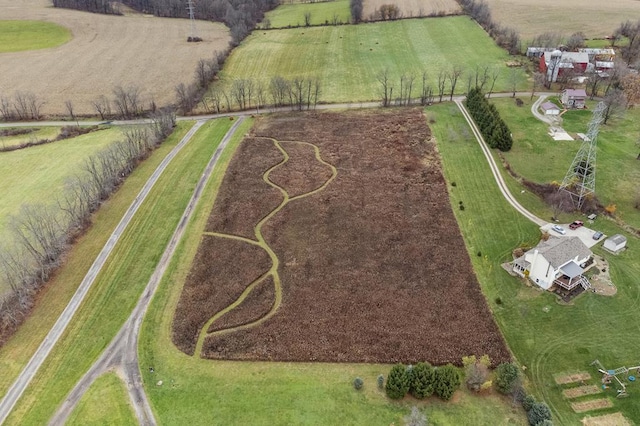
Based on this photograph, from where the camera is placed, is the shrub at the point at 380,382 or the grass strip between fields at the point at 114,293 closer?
the shrub at the point at 380,382

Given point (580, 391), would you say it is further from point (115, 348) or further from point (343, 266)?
point (115, 348)

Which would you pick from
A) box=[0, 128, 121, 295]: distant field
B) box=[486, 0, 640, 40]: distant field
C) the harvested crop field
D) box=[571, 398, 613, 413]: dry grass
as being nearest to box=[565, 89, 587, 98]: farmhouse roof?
the harvested crop field

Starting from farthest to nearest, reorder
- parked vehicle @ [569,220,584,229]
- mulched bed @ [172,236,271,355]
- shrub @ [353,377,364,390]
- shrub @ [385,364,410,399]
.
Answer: parked vehicle @ [569,220,584,229] < mulched bed @ [172,236,271,355] < shrub @ [353,377,364,390] < shrub @ [385,364,410,399]

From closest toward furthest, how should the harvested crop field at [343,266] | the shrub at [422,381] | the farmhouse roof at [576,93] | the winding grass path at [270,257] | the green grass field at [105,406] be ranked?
the green grass field at [105,406] → the shrub at [422,381] → the harvested crop field at [343,266] → the winding grass path at [270,257] → the farmhouse roof at [576,93]

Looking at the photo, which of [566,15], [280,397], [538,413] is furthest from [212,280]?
[566,15]

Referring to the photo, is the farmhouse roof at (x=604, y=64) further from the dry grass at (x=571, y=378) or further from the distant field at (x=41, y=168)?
the distant field at (x=41, y=168)

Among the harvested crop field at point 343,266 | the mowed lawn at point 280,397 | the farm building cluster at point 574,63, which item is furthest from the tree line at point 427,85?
the mowed lawn at point 280,397

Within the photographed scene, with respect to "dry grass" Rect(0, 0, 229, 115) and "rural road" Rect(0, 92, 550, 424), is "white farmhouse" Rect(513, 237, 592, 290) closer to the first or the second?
"rural road" Rect(0, 92, 550, 424)
